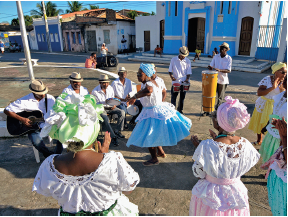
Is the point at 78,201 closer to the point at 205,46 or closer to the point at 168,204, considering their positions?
the point at 168,204

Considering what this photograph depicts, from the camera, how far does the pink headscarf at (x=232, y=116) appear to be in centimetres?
198

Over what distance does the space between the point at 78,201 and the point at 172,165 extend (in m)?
2.53

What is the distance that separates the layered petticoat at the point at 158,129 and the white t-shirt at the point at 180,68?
2508 mm

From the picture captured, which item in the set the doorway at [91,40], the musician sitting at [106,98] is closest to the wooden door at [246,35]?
the musician sitting at [106,98]

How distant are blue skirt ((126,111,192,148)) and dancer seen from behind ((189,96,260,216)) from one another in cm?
158

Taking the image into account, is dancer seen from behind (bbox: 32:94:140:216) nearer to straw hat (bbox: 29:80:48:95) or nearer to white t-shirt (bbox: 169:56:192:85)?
straw hat (bbox: 29:80:48:95)

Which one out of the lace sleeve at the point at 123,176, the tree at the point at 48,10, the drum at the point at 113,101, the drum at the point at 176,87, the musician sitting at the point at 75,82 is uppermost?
the tree at the point at 48,10

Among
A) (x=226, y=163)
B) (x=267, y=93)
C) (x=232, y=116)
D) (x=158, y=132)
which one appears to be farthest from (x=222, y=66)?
(x=226, y=163)

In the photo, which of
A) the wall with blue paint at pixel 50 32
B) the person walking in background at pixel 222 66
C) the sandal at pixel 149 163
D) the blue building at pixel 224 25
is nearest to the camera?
the sandal at pixel 149 163

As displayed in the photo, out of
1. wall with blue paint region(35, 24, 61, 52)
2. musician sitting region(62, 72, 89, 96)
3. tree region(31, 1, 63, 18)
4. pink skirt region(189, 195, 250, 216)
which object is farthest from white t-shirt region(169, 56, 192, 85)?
tree region(31, 1, 63, 18)

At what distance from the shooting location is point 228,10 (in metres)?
15.7

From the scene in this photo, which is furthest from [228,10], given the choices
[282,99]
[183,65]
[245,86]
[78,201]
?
[78,201]

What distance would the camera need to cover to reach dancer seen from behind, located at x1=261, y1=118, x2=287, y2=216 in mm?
2070

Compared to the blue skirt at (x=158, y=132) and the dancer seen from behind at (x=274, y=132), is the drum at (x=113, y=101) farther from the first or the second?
the dancer seen from behind at (x=274, y=132)
